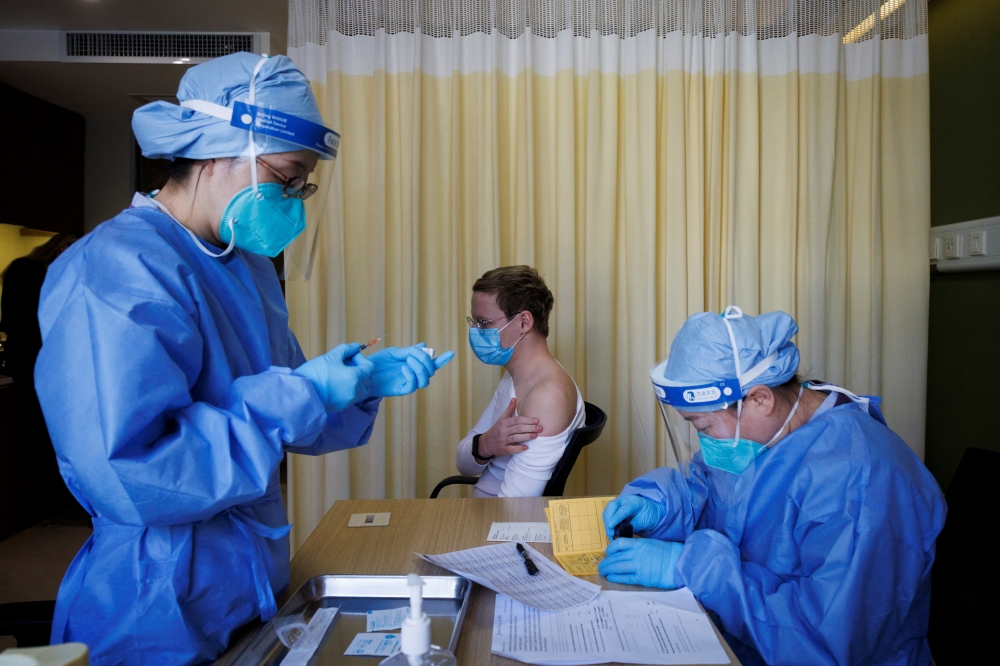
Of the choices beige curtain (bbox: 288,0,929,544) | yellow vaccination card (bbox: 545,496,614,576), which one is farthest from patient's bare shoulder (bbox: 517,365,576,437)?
beige curtain (bbox: 288,0,929,544)

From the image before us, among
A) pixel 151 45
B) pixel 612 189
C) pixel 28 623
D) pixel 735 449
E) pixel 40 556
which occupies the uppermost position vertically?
pixel 151 45

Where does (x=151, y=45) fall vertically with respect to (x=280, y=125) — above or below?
above

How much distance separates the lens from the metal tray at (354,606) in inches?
40.8

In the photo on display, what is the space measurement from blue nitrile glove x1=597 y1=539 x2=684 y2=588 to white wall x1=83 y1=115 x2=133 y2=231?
4.49m

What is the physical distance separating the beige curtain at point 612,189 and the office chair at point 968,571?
1.35m

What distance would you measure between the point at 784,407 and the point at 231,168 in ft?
3.60

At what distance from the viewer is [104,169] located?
4.72 m

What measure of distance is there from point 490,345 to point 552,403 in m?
0.33

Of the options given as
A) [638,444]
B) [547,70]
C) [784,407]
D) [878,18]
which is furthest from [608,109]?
[784,407]

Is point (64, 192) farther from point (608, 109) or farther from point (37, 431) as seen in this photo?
point (608, 109)

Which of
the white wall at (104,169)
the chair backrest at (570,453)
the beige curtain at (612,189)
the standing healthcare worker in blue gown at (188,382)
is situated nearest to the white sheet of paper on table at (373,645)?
the standing healthcare worker in blue gown at (188,382)

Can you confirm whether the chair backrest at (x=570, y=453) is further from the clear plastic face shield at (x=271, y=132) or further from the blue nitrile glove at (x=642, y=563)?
the clear plastic face shield at (x=271, y=132)

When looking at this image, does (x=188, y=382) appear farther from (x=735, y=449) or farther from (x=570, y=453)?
(x=570, y=453)

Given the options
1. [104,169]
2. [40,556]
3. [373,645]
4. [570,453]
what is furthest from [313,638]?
[104,169]
